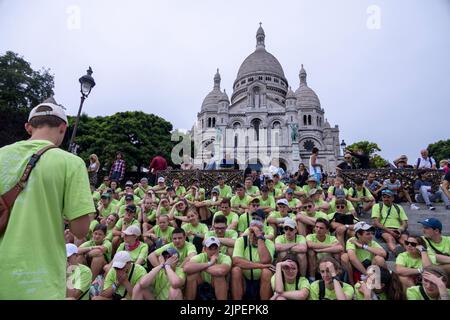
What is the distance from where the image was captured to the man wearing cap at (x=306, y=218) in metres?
5.02

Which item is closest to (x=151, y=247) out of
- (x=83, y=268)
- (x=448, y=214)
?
(x=83, y=268)

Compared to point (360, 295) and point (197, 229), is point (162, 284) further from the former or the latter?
point (360, 295)

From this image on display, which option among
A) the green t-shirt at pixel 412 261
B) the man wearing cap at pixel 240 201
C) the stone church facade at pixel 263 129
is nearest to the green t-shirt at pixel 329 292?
the green t-shirt at pixel 412 261

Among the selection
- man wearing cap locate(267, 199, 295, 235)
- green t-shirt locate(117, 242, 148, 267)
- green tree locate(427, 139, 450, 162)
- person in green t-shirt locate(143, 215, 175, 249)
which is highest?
green tree locate(427, 139, 450, 162)

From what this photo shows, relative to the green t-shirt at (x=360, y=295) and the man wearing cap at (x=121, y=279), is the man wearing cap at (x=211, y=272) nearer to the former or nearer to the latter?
the man wearing cap at (x=121, y=279)

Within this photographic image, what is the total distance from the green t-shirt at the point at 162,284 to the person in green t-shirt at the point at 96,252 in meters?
1.28

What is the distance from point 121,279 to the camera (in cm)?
345

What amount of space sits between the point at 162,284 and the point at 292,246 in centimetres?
204

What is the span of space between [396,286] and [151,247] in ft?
13.0

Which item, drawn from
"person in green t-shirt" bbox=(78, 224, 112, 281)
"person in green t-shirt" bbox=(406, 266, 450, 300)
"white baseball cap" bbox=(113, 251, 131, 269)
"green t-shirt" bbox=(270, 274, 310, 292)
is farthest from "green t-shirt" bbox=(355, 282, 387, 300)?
"person in green t-shirt" bbox=(78, 224, 112, 281)

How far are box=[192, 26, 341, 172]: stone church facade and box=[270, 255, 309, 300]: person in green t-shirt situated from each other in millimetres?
29069

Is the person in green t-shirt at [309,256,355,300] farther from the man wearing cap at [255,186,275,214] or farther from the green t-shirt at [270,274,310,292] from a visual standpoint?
the man wearing cap at [255,186,275,214]

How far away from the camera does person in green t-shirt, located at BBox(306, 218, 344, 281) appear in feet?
13.3

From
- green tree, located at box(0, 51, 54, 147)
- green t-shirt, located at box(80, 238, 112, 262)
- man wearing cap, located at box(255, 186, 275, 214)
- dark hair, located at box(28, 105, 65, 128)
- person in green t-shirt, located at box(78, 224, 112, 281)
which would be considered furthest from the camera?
green tree, located at box(0, 51, 54, 147)
